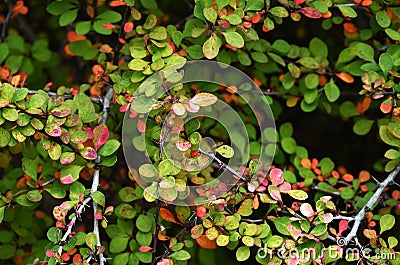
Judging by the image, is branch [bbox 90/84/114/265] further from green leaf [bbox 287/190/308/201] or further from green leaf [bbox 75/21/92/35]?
green leaf [bbox 287/190/308/201]

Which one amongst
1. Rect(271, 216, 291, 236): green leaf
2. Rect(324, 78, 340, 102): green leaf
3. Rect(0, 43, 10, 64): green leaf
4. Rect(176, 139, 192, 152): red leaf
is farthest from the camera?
Rect(0, 43, 10, 64): green leaf

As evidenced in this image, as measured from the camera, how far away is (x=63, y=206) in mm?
1250

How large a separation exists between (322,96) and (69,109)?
2.47 feet

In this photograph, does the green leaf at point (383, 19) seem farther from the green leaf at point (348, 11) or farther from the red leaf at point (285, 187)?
the red leaf at point (285, 187)

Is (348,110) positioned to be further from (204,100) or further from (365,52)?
(204,100)

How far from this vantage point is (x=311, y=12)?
141cm

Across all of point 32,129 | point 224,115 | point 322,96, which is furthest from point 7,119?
point 322,96

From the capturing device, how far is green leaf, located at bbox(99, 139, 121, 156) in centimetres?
132

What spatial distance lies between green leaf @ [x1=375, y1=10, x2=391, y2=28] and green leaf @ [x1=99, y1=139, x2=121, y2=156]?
716 millimetres

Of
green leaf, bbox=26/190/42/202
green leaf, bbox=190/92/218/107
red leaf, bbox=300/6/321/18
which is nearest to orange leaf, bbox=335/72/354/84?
red leaf, bbox=300/6/321/18

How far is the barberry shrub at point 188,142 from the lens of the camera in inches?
49.6

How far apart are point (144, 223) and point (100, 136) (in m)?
0.23

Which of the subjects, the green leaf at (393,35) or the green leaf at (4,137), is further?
the green leaf at (393,35)

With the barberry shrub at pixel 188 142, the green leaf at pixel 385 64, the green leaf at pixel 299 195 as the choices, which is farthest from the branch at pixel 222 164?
the green leaf at pixel 385 64
